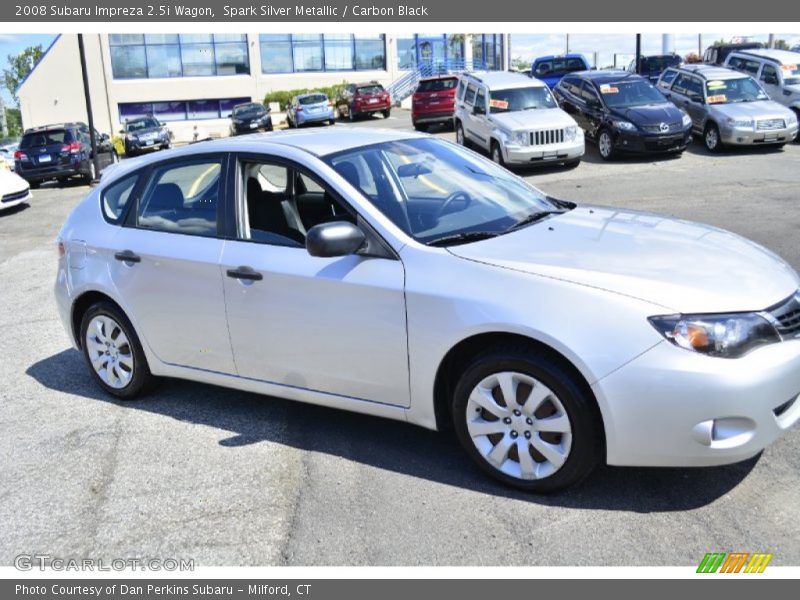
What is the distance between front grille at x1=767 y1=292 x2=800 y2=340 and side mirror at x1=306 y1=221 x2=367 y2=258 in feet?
6.43

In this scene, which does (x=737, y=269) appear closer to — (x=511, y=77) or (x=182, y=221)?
(x=182, y=221)

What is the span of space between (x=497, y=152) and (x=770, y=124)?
5959 mm

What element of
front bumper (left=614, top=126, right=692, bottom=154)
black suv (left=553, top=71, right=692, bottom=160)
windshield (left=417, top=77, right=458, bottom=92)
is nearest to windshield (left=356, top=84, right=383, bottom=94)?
→ windshield (left=417, top=77, right=458, bottom=92)

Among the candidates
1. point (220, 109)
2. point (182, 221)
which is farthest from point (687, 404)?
point (220, 109)

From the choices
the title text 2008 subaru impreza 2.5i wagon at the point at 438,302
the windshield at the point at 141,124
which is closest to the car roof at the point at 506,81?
the title text 2008 subaru impreza 2.5i wagon at the point at 438,302

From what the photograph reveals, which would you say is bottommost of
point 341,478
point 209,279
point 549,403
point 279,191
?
point 341,478

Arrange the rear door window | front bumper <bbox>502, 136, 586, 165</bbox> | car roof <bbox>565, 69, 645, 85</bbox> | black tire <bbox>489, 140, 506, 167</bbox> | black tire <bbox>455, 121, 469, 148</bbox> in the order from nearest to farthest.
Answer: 1. the rear door window
2. front bumper <bbox>502, 136, 586, 165</bbox>
3. black tire <bbox>489, 140, 506, 167</bbox>
4. car roof <bbox>565, 69, 645, 85</bbox>
5. black tire <bbox>455, 121, 469, 148</bbox>

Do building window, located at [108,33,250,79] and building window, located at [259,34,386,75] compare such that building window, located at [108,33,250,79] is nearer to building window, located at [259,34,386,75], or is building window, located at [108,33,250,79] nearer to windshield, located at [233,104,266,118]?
building window, located at [259,34,386,75]

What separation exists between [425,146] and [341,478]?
6.96 ft

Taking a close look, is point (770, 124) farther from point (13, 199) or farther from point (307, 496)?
point (307, 496)

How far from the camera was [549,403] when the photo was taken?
3771 millimetres

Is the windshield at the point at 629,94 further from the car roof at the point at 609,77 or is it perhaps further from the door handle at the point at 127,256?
the door handle at the point at 127,256

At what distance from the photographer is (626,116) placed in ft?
58.5

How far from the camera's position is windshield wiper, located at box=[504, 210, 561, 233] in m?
4.47
